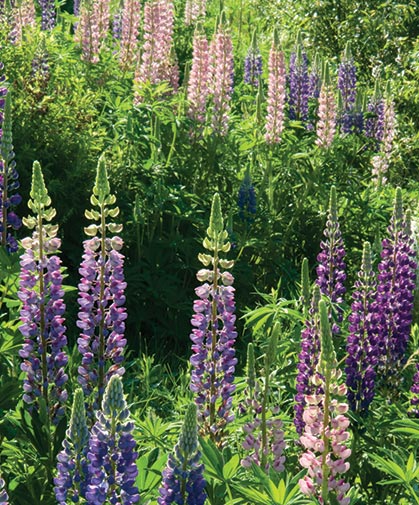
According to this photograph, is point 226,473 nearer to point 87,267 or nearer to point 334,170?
point 87,267

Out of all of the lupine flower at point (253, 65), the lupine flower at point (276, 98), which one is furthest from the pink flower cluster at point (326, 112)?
the lupine flower at point (253, 65)

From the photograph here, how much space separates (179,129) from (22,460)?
385cm

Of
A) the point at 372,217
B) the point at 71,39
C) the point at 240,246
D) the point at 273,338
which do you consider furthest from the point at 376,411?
the point at 71,39

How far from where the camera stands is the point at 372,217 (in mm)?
6996

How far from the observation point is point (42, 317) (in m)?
3.53

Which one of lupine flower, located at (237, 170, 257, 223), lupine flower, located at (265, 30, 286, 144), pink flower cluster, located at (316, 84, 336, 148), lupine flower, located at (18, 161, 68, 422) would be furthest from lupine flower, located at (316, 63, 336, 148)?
lupine flower, located at (18, 161, 68, 422)

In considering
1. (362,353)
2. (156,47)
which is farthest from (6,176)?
(156,47)

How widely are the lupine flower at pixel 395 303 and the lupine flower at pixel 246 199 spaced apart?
6.03 feet

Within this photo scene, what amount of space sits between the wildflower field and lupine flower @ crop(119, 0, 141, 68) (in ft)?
0.07

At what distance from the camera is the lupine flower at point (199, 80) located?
6988 millimetres

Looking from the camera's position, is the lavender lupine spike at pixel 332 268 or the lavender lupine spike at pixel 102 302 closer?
the lavender lupine spike at pixel 102 302

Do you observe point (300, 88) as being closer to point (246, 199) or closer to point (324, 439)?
point (246, 199)

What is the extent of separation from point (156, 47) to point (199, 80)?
24.3 inches

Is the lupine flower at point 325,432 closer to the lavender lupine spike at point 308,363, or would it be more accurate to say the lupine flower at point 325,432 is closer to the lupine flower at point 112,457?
the lupine flower at point 112,457
